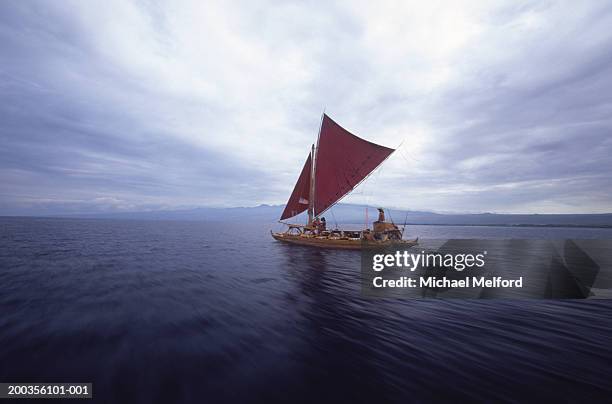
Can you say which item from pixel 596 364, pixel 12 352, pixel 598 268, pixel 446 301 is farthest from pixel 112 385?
pixel 598 268

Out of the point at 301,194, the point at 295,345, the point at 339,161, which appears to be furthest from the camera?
the point at 301,194

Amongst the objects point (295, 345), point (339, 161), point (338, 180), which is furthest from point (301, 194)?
point (295, 345)

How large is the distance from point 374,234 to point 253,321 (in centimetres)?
2732

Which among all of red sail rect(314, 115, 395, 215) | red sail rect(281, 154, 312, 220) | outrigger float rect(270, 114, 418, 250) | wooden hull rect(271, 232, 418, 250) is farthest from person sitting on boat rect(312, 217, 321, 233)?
red sail rect(281, 154, 312, 220)

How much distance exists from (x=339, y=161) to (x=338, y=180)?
3.04 metres

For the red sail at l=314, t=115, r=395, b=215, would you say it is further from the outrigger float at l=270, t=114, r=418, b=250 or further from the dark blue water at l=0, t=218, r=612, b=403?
the dark blue water at l=0, t=218, r=612, b=403

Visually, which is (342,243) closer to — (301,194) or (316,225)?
(316,225)

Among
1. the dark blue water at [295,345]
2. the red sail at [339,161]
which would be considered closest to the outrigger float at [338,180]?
the red sail at [339,161]

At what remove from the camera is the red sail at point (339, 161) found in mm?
35500

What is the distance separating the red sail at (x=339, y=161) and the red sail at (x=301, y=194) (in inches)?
128

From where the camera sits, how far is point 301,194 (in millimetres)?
44062

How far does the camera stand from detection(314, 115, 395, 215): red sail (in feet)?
116

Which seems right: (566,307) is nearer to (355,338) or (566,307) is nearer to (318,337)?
(355,338)

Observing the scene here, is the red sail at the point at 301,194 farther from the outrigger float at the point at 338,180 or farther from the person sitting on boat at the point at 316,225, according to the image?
the person sitting on boat at the point at 316,225
